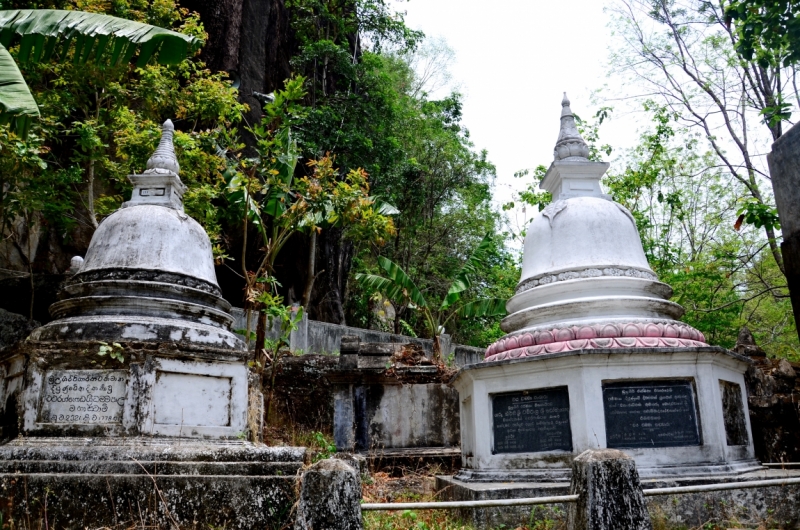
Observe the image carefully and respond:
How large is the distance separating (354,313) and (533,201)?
34.1ft

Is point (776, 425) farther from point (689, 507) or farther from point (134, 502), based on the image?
point (134, 502)

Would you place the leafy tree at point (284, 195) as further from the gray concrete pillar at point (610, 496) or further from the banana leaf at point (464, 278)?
the gray concrete pillar at point (610, 496)

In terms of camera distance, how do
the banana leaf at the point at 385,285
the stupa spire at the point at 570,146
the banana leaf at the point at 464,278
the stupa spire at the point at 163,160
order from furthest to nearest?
1. the banana leaf at the point at 385,285
2. the banana leaf at the point at 464,278
3. the stupa spire at the point at 570,146
4. the stupa spire at the point at 163,160

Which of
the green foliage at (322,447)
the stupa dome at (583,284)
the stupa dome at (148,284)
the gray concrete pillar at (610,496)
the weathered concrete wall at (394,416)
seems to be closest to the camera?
the gray concrete pillar at (610,496)

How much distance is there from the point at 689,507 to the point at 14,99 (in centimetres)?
684

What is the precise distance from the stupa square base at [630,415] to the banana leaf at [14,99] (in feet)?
16.6

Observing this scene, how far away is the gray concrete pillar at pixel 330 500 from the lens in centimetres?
339

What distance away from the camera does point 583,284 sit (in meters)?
7.40

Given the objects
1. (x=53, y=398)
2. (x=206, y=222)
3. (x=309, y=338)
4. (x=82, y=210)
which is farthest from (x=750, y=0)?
(x=82, y=210)

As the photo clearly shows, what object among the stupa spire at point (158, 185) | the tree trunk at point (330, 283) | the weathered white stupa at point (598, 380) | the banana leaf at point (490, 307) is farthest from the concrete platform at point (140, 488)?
the tree trunk at point (330, 283)

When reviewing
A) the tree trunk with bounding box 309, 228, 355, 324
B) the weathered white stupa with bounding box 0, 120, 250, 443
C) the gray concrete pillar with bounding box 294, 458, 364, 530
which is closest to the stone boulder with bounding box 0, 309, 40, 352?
the weathered white stupa with bounding box 0, 120, 250, 443

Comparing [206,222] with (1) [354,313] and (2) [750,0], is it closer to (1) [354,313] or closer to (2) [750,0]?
(2) [750,0]

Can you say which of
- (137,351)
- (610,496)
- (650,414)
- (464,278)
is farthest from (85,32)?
(464,278)

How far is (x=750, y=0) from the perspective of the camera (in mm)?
7555
